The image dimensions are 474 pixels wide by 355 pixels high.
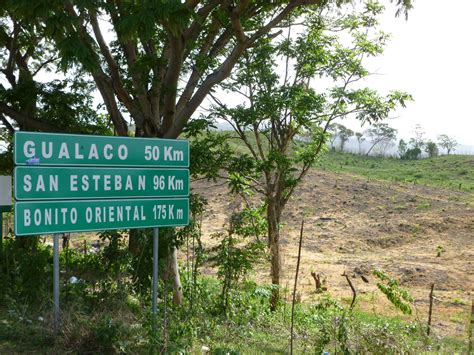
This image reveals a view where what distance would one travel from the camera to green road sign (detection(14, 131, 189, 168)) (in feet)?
14.3

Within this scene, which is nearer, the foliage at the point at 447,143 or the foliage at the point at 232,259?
the foliage at the point at 232,259

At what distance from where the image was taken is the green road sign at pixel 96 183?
4336mm

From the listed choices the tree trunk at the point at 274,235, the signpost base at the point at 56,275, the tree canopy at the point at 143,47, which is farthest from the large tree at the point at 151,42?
the tree trunk at the point at 274,235

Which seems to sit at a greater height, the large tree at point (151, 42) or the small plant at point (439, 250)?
the large tree at point (151, 42)

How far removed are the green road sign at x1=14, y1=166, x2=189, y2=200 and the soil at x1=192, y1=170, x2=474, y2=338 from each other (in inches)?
235

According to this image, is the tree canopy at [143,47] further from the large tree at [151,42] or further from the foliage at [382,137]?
the foliage at [382,137]

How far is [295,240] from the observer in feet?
75.5

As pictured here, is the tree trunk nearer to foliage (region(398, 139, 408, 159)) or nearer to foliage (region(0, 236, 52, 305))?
foliage (region(0, 236, 52, 305))

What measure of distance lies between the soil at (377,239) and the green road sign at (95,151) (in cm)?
609

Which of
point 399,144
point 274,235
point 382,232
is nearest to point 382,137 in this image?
point 399,144

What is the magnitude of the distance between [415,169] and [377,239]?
58.8 feet

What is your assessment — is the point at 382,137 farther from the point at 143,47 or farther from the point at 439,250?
the point at 143,47

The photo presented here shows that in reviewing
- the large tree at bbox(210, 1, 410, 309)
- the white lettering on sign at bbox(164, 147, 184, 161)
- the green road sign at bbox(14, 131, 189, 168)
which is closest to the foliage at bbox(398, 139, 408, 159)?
the large tree at bbox(210, 1, 410, 309)

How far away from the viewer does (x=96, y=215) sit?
15.5 feet
